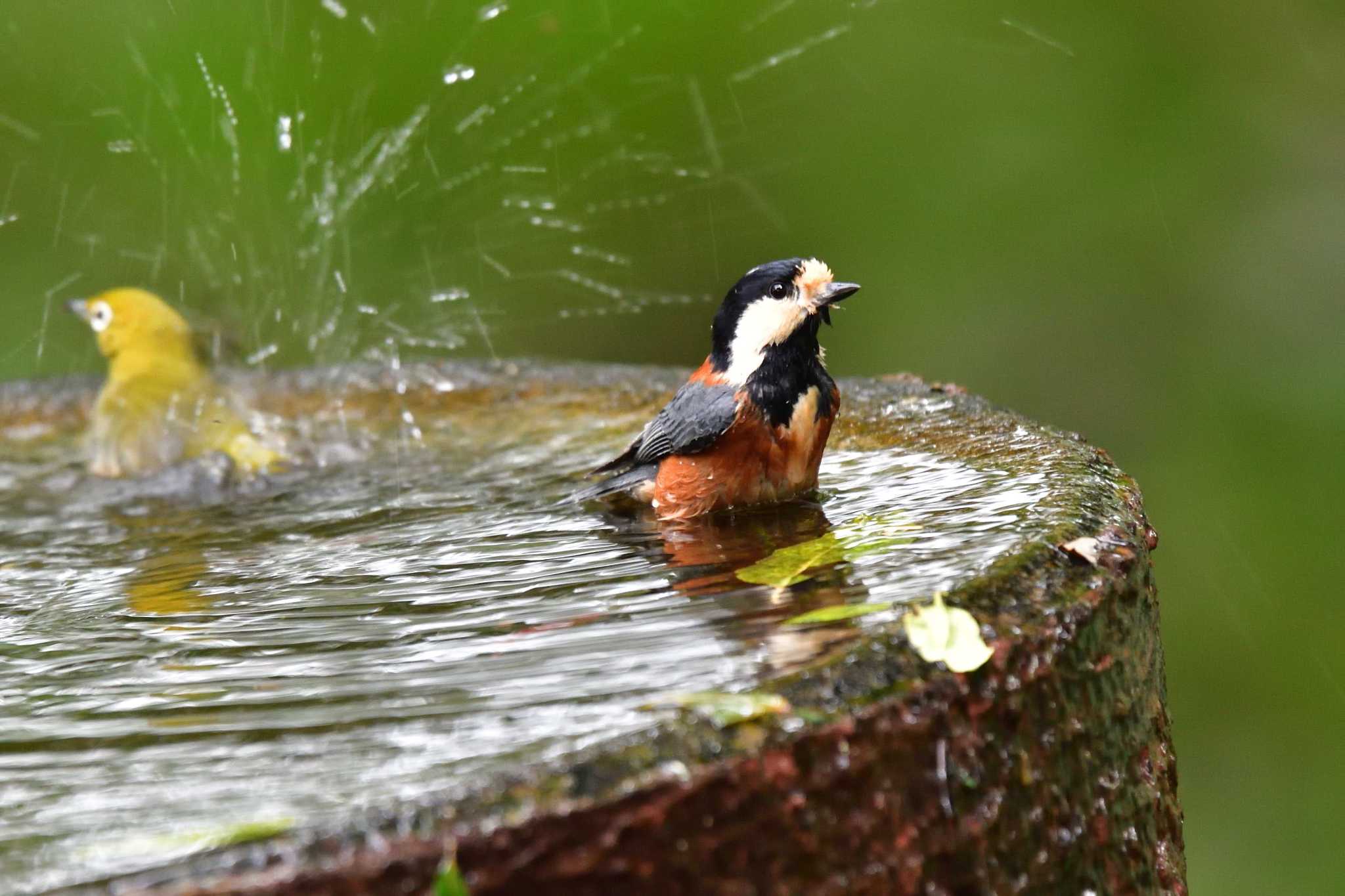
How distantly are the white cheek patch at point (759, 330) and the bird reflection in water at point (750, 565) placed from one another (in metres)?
0.31

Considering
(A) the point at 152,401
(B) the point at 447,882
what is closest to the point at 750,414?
(B) the point at 447,882

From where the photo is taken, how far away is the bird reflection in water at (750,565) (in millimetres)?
1557

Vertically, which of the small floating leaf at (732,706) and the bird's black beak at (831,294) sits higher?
the bird's black beak at (831,294)

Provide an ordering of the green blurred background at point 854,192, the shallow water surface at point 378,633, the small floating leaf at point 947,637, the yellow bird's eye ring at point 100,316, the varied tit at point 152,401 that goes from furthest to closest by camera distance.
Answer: the green blurred background at point 854,192
the yellow bird's eye ring at point 100,316
the varied tit at point 152,401
the small floating leaf at point 947,637
the shallow water surface at point 378,633

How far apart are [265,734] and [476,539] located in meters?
1.13

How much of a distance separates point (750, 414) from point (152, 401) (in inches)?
97.7

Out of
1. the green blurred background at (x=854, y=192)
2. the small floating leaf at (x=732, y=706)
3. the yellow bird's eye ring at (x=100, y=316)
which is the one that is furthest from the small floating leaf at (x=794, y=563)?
the green blurred background at (x=854, y=192)

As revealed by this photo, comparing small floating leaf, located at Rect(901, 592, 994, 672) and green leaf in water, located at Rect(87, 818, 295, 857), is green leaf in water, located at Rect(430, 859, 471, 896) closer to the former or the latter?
green leaf in water, located at Rect(87, 818, 295, 857)

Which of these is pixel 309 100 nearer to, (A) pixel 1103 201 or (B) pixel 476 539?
(A) pixel 1103 201

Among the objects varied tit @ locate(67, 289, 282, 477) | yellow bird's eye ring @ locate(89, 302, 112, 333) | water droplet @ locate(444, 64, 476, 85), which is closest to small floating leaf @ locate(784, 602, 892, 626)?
varied tit @ locate(67, 289, 282, 477)

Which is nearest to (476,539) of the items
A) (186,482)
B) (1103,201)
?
(186,482)

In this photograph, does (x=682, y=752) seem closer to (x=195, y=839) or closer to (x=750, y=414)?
(x=195, y=839)

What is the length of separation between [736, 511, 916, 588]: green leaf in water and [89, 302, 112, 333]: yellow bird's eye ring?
141 inches

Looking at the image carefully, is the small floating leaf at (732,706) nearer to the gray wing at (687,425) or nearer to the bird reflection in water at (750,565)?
the bird reflection in water at (750,565)
